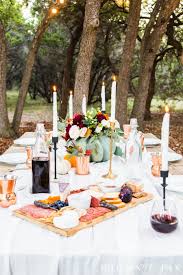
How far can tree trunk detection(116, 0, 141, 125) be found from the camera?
675 cm

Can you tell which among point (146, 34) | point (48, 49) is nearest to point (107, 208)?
point (146, 34)

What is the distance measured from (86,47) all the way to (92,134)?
3.53 m

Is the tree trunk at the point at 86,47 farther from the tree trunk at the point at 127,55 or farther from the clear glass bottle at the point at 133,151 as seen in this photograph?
the clear glass bottle at the point at 133,151

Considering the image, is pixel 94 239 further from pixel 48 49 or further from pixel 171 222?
pixel 48 49

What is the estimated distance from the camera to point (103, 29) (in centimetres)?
1084

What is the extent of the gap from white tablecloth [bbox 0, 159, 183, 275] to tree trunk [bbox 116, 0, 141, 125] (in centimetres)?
559

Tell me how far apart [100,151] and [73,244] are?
1.23 meters

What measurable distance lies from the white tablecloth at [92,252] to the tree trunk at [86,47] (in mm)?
4442

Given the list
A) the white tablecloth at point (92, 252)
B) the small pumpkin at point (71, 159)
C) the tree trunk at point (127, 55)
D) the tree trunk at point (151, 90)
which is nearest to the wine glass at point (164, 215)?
the white tablecloth at point (92, 252)

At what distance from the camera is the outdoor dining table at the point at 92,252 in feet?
4.38

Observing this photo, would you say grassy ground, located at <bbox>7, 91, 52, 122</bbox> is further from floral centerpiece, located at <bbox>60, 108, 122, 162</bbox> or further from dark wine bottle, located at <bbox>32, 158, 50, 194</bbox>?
dark wine bottle, located at <bbox>32, 158, 50, 194</bbox>

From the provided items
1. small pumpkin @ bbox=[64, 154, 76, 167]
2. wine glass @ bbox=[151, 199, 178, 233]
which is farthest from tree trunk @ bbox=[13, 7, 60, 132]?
wine glass @ bbox=[151, 199, 178, 233]

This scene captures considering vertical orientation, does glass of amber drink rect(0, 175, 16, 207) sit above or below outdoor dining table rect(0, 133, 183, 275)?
above

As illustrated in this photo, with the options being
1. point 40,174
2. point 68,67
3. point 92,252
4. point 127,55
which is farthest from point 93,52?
point 92,252
